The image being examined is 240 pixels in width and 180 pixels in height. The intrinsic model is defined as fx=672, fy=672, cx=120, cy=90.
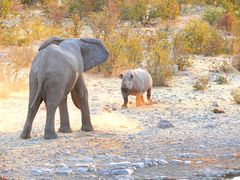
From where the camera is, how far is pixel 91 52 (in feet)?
38.0

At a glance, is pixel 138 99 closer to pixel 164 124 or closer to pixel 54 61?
pixel 164 124

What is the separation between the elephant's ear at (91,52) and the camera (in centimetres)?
1152

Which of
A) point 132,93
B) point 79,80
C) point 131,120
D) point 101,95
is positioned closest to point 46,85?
point 79,80

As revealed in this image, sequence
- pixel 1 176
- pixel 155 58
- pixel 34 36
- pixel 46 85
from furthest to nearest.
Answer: pixel 34 36, pixel 155 58, pixel 46 85, pixel 1 176

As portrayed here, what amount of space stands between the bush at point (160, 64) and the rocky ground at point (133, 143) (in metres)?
1.64

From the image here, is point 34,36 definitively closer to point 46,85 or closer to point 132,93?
point 132,93

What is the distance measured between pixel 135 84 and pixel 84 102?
3.04 metres

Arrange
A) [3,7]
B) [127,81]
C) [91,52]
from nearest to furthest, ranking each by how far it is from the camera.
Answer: [91,52], [127,81], [3,7]

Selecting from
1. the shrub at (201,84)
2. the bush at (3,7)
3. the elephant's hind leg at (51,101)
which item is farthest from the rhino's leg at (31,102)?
the bush at (3,7)

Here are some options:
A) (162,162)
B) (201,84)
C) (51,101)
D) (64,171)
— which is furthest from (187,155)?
(201,84)

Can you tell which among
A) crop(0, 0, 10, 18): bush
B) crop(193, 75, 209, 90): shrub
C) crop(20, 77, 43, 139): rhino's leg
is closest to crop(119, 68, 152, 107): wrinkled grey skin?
crop(193, 75, 209, 90): shrub

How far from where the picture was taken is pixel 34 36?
68.5 feet

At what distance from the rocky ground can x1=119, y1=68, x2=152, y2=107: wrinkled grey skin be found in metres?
0.23

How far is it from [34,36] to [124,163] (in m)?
12.4
